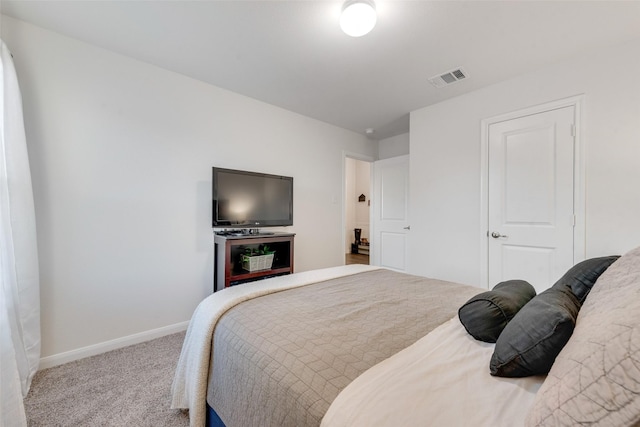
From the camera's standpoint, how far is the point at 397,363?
81 centimetres

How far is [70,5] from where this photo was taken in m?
1.72

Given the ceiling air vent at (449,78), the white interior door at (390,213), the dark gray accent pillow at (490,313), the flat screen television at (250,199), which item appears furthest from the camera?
the white interior door at (390,213)

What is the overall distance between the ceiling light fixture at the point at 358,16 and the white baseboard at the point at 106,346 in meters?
2.91

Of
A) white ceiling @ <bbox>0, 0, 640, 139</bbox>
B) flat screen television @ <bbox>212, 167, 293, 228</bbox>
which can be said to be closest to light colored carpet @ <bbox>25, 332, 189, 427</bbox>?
flat screen television @ <bbox>212, 167, 293, 228</bbox>

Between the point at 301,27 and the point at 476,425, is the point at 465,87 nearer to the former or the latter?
the point at 301,27

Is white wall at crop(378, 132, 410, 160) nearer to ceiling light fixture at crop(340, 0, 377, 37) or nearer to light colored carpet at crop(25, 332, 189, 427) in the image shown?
ceiling light fixture at crop(340, 0, 377, 37)

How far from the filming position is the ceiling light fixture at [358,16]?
1.59 metres

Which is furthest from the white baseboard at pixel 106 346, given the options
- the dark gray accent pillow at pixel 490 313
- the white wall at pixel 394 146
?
the white wall at pixel 394 146

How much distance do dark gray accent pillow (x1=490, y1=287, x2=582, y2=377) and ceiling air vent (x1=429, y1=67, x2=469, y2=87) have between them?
2390 millimetres

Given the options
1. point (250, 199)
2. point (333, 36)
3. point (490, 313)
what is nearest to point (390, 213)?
point (250, 199)

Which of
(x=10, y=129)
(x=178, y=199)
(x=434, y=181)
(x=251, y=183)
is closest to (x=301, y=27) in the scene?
(x=251, y=183)

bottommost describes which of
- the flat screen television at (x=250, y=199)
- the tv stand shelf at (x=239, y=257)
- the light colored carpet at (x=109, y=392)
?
the light colored carpet at (x=109, y=392)

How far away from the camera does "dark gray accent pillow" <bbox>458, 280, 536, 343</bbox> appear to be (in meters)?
0.92

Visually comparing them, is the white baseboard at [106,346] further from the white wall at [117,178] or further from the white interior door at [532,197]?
the white interior door at [532,197]
